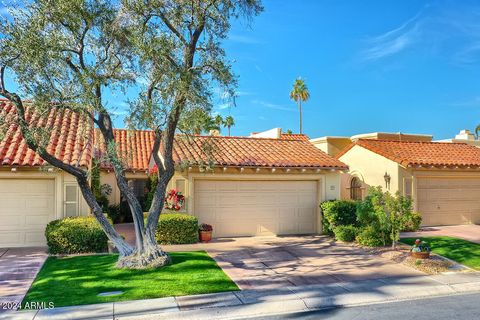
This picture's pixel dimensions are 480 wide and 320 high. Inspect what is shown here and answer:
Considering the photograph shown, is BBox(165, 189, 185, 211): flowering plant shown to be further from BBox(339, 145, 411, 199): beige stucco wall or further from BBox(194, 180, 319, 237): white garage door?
BBox(339, 145, 411, 199): beige stucco wall

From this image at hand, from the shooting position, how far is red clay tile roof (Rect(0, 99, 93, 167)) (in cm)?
1278

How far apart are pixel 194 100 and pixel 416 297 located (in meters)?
6.45

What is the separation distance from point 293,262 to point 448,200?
33.8 feet

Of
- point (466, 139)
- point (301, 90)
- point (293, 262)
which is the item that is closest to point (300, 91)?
point (301, 90)

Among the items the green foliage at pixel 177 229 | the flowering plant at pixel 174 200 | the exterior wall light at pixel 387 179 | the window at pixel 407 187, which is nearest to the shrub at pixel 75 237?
the green foliage at pixel 177 229

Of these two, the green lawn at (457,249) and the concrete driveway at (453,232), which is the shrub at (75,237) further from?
the concrete driveway at (453,232)

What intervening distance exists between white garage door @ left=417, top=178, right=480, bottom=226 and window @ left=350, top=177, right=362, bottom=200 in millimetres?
2985

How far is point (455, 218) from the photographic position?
18172 millimetres

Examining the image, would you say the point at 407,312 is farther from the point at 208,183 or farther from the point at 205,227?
the point at 208,183

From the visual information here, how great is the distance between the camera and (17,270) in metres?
10.1

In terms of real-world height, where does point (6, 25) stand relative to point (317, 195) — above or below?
above

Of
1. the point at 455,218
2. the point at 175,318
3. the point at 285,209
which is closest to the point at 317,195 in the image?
the point at 285,209

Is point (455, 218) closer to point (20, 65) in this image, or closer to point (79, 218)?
point (79, 218)

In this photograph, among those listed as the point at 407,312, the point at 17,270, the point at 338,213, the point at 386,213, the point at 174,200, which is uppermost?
the point at 174,200
